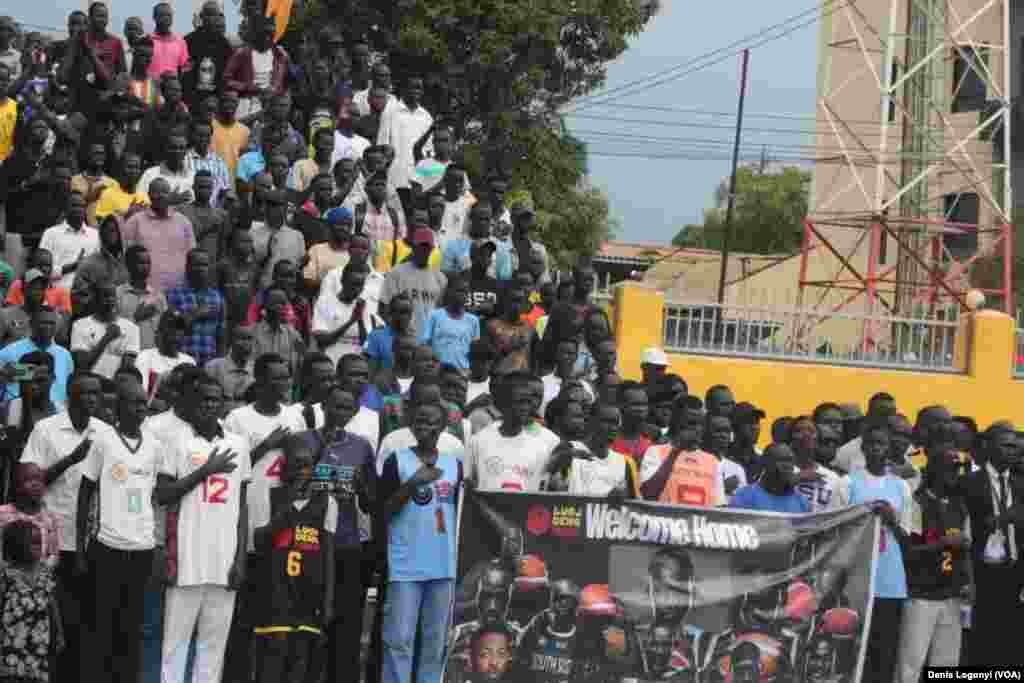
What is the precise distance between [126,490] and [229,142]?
6.64 meters

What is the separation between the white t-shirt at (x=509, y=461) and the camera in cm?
1188

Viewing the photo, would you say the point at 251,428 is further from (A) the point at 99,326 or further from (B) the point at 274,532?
(A) the point at 99,326

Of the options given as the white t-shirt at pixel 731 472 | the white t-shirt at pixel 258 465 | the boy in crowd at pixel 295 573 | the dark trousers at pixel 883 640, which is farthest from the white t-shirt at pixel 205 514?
the dark trousers at pixel 883 640

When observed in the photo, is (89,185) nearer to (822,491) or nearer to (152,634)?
(152,634)

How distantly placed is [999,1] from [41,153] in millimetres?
23633

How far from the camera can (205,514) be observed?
37.3ft

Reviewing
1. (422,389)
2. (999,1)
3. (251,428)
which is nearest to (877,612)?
(422,389)

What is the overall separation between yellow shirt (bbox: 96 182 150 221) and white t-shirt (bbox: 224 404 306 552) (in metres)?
4.44

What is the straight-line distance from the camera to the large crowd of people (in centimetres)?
1141

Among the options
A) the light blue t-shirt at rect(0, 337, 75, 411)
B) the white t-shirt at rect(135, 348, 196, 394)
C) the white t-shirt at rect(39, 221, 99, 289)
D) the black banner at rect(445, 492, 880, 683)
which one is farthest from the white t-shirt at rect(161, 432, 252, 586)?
the white t-shirt at rect(39, 221, 99, 289)

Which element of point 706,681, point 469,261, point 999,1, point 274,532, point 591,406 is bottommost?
point 706,681

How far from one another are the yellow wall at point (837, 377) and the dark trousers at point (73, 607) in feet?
29.7

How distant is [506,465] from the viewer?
11.9 metres

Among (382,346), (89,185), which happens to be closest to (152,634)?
(382,346)
